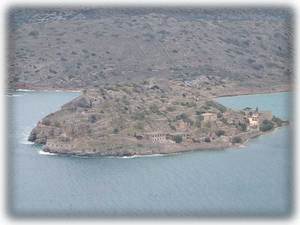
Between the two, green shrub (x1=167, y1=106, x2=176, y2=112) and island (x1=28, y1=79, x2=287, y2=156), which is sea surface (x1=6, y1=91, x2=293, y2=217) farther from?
green shrub (x1=167, y1=106, x2=176, y2=112)

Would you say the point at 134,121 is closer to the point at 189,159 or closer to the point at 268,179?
the point at 189,159

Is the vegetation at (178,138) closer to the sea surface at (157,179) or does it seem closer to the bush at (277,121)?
the sea surface at (157,179)

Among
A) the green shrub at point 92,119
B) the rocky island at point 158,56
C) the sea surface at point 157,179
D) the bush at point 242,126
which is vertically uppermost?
the rocky island at point 158,56

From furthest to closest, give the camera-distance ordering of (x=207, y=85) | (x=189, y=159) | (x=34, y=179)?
1. (x=207, y=85)
2. (x=189, y=159)
3. (x=34, y=179)

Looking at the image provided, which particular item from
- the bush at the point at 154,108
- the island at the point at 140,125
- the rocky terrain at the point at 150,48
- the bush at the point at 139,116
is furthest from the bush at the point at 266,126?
the rocky terrain at the point at 150,48

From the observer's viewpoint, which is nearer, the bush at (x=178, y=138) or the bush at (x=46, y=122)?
the bush at (x=178, y=138)

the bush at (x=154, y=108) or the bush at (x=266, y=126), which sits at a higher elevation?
the bush at (x=154, y=108)

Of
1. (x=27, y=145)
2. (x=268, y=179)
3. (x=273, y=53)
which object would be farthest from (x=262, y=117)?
(x=273, y=53)
